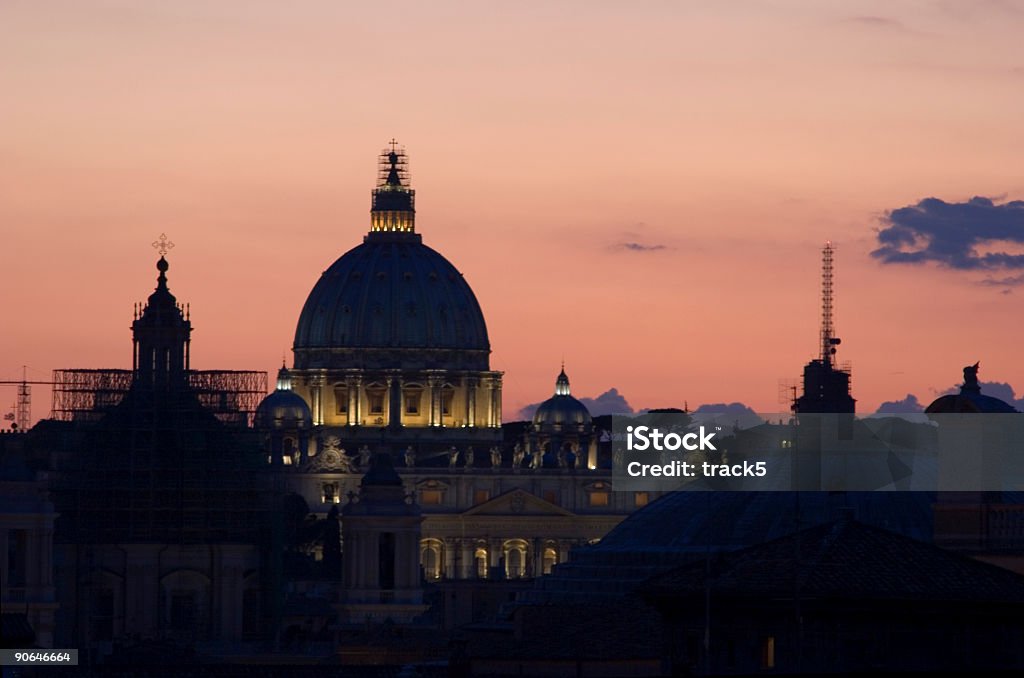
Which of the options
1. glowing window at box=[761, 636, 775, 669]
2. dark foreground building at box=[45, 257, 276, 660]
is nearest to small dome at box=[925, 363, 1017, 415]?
glowing window at box=[761, 636, 775, 669]

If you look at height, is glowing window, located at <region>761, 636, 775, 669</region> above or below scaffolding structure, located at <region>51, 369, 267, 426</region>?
below

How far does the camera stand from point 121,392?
168750 millimetres

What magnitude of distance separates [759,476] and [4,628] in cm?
7688

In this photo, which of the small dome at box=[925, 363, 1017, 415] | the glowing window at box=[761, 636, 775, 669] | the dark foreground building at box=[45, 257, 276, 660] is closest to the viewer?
the glowing window at box=[761, 636, 775, 669]

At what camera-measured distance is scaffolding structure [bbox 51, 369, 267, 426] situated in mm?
169250

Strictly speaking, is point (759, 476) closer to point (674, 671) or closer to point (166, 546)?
point (166, 546)

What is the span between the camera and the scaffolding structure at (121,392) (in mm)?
169250

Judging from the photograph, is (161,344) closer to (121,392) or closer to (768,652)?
(121,392)

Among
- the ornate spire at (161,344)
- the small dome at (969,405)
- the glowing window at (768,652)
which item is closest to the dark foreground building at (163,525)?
the ornate spire at (161,344)

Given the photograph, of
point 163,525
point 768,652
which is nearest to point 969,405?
point 768,652

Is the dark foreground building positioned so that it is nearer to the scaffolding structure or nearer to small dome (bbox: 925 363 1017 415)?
the scaffolding structure

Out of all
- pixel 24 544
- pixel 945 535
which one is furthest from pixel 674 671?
pixel 24 544

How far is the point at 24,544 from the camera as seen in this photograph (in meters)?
145

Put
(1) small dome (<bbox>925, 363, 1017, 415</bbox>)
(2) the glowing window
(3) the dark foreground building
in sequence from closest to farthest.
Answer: (2) the glowing window
(1) small dome (<bbox>925, 363, 1017, 415</bbox>)
(3) the dark foreground building
